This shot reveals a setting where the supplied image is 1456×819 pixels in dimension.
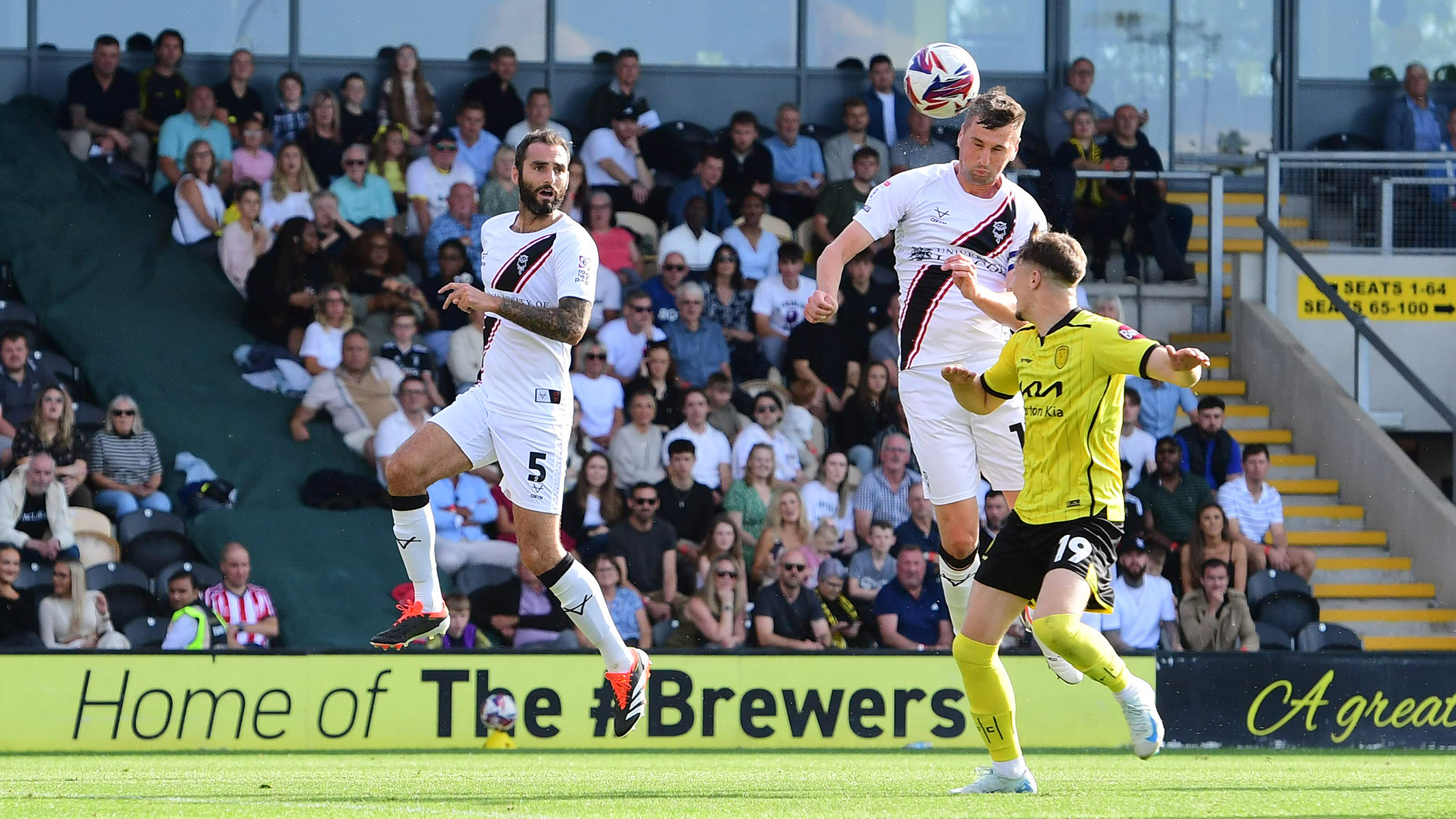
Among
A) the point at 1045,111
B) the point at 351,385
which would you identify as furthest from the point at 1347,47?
the point at 351,385

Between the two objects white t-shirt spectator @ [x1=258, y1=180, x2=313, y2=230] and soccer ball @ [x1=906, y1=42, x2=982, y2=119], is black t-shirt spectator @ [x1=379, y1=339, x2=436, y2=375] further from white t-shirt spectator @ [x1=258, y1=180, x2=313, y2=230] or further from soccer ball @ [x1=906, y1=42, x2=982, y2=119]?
soccer ball @ [x1=906, y1=42, x2=982, y2=119]

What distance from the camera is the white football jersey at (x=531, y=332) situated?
7.97 meters

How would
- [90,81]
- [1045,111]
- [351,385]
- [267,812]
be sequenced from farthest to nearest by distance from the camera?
[1045,111], [90,81], [351,385], [267,812]

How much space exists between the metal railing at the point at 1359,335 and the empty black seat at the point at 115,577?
34.5 feet

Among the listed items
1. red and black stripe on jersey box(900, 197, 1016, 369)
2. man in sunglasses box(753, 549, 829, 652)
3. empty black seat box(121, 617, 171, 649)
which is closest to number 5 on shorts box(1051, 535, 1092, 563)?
red and black stripe on jersey box(900, 197, 1016, 369)

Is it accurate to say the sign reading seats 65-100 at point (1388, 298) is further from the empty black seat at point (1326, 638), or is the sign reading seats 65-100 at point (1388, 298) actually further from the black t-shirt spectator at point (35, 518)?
the black t-shirt spectator at point (35, 518)

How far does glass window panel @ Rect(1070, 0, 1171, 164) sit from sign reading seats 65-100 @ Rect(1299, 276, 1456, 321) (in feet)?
7.83

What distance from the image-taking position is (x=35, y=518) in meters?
13.2

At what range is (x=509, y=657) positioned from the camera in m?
12.2

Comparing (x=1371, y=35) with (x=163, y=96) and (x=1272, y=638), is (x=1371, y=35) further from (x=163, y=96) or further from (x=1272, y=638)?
(x=163, y=96)

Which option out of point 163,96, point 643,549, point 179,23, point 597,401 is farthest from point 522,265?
point 179,23

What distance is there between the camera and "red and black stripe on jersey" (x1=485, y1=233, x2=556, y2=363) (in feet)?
26.2

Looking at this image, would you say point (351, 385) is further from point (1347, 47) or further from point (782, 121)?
point (1347, 47)

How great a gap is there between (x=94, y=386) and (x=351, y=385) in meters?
2.18
